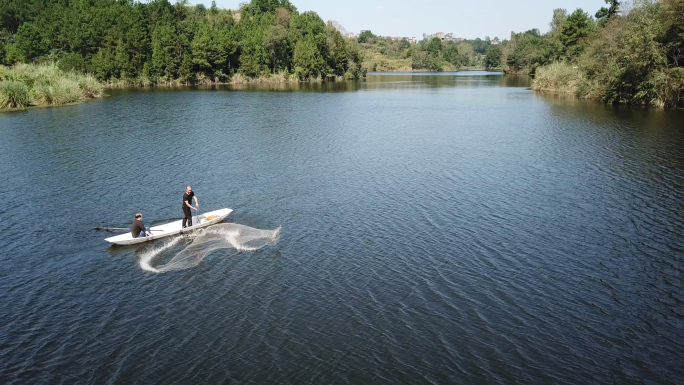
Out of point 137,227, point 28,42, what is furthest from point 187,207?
point 28,42

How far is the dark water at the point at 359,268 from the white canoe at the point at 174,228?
1.79 ft


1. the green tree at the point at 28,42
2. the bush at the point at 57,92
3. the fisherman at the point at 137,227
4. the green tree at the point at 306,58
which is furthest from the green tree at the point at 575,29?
the green tree at the point at 28,42

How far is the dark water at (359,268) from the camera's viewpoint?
1503 cm

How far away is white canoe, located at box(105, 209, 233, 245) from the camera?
23.9 metres

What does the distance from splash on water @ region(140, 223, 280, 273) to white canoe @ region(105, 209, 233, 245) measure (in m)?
0.35

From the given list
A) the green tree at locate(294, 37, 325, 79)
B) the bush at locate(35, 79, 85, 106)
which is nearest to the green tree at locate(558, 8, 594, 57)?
the green tree at locate(294, 37, 325, 79)

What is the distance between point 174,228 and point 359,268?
1052cm

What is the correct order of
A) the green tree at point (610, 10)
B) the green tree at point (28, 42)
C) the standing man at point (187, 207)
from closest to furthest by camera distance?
the standing man at point (187, 207) → the green tree at point (610, 10) → the green tree at point (28, 42)

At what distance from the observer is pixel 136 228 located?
77.9 ft

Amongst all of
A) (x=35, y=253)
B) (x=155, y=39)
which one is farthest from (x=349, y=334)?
(x=155, y=39)

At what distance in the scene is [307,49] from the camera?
14888cm

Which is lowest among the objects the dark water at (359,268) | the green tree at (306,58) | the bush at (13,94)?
the dark water at (359,268)

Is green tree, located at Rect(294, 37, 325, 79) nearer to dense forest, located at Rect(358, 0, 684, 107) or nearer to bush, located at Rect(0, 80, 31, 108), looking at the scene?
dense forest, located at Rect(358, 0, 684, 107)

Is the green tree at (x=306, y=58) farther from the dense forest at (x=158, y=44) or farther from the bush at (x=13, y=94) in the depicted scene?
the bush at (x=13, y=94)
